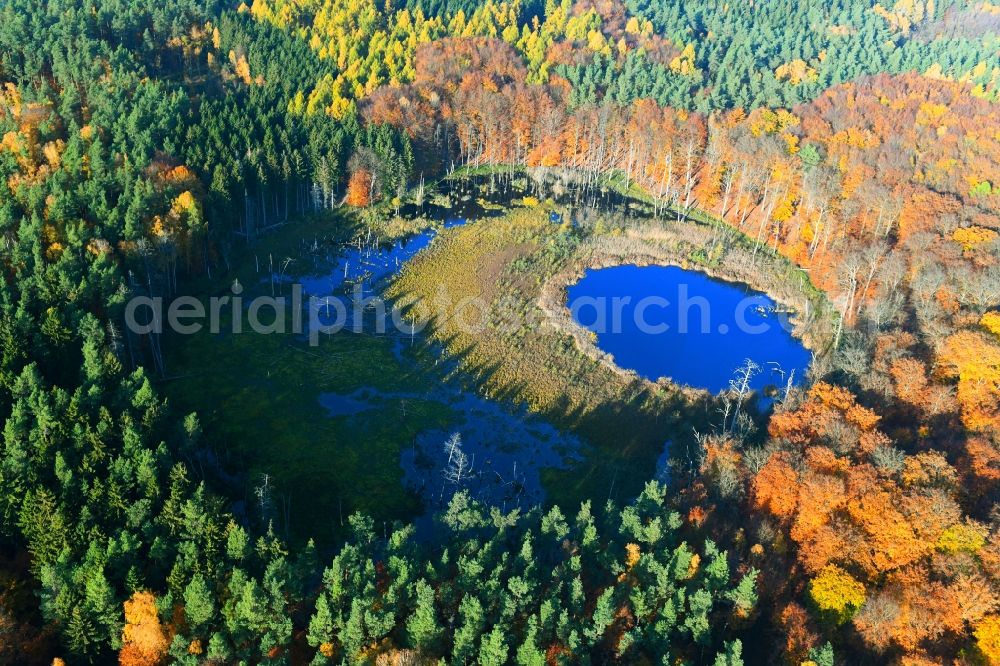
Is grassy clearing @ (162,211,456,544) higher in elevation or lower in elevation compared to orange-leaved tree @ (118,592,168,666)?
lower

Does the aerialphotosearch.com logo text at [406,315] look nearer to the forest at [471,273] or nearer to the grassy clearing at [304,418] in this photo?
the grassy clearing at [304,418]

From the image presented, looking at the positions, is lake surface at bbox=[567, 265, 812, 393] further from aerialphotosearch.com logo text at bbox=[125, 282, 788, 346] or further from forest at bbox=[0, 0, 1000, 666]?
forest at bbox=[0, 0, 1000, 666]

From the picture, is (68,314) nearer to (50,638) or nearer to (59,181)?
(59,181)

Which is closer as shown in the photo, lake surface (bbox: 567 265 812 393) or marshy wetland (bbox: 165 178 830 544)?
marshy wetland (bbox: 165 178 830 544)

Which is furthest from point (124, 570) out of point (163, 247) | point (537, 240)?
point (537, 240)

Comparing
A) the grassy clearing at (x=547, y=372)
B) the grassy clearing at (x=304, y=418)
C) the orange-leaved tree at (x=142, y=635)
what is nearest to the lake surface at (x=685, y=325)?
the grassy clearing at (x=547, y=372)

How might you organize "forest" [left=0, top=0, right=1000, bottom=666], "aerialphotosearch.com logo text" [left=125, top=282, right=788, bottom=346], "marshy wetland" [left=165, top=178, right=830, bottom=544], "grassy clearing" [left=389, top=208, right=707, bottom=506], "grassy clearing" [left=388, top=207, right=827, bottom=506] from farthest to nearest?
"aerialphotosearch.com logo text" [left=125, top=282, right=788, bottom=346] < "grassy clearing" [left=388, top=207, right=827, bottom=506] < "grassy clearing" [left=389, top=208, right=707, bottom=506] < "marshy wetland" [left=165, top=178, right=830, bottom=544] < "forest" [left=0, top=0, right=1000, bottom=666]

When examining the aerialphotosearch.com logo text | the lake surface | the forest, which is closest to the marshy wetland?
the aerialphotosearch.com logo text
